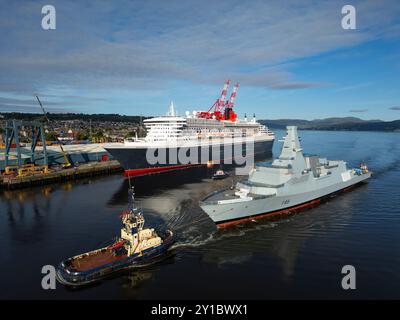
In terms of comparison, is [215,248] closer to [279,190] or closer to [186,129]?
[279,190]

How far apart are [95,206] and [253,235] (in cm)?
1624

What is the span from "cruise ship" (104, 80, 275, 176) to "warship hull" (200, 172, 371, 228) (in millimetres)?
21130

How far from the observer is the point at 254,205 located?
2323 centimetres

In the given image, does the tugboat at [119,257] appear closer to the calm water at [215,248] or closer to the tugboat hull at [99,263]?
the tugboat hull at [99,263]

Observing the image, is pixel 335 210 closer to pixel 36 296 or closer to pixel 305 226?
pixel 305 226

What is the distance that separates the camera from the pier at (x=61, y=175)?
36.0m

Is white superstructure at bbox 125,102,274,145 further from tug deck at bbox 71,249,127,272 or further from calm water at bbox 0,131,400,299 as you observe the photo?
tug deck at bbox 71,249,127,272

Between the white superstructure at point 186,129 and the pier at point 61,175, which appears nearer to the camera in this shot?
the pier at point 61,175

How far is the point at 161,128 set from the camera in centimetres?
5019

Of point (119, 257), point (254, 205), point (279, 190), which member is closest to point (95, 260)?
point (119, 257)

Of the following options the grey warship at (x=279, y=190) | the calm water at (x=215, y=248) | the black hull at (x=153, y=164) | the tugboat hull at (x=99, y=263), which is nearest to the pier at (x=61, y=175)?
the calm water at (x=215, y=248)

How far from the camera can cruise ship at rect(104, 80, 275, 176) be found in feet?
141

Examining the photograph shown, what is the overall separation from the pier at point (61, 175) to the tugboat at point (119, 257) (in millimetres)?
25840
